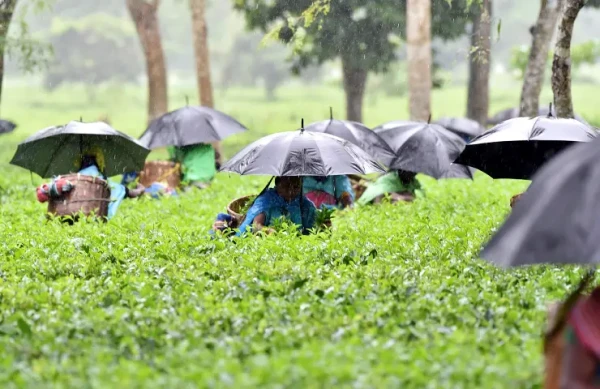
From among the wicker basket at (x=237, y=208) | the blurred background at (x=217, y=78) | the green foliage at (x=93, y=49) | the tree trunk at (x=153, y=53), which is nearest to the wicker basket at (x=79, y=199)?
the wicker basket at (x=237, y=208)

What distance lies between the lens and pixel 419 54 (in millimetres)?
16375

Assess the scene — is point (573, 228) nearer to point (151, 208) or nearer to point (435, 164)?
point (435, 164)

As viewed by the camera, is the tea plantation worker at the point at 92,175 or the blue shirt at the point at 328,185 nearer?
the tea plantation worker at the point at 92,175

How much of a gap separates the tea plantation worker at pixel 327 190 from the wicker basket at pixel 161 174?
410 cm

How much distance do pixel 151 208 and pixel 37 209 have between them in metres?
1.56

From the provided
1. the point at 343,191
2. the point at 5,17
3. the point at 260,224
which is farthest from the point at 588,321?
the point at 5,17

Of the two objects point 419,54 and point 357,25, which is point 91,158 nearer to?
point 419,54

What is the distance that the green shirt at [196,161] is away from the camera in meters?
14.8

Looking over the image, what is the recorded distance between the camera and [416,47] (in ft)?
53.5

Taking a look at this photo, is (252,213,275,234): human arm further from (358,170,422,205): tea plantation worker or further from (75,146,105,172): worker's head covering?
(75,146,105,172): worker's head covering

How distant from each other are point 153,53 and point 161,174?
10110mm

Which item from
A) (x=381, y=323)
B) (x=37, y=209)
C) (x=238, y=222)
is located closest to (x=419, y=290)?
(x=381, y=323)

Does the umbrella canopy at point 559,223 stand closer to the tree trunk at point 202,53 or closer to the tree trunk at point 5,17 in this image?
the tree trunk at point 5,17

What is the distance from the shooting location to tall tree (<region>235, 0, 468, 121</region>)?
19984 mm
